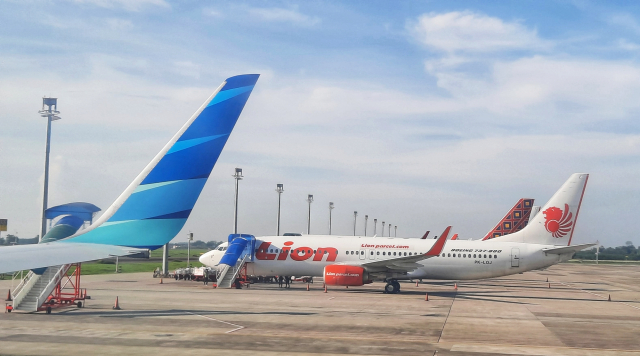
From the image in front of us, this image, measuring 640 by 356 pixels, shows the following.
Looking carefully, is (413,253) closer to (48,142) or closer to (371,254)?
(371,254)

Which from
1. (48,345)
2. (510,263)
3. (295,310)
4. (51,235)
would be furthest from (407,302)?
(51,235)

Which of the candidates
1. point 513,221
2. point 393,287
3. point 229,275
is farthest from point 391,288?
point 513,221

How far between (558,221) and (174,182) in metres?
35.0

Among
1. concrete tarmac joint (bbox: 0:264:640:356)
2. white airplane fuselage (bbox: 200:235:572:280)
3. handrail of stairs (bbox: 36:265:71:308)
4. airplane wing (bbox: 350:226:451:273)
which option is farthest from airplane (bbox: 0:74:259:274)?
white airplane fuselage (bbox: 200:235:572:280)

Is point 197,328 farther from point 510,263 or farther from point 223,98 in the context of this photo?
point 510,263

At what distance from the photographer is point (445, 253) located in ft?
123

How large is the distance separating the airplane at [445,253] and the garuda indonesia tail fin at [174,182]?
2804cm

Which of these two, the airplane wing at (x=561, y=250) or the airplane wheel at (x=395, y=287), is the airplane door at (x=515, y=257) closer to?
the airplane wing at (x=561, y=250)

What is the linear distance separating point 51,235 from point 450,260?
3127 centimetres

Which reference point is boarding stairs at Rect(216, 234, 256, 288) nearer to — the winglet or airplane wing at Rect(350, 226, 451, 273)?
airplane wing at Rect(350, 226, 451, 273)

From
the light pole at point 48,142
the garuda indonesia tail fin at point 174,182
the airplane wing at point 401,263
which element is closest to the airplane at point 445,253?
the airplane wing at point 401,263

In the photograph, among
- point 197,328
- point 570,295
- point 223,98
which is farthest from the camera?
point 570,295

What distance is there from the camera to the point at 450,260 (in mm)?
37344

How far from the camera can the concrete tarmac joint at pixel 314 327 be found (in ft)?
53.0
